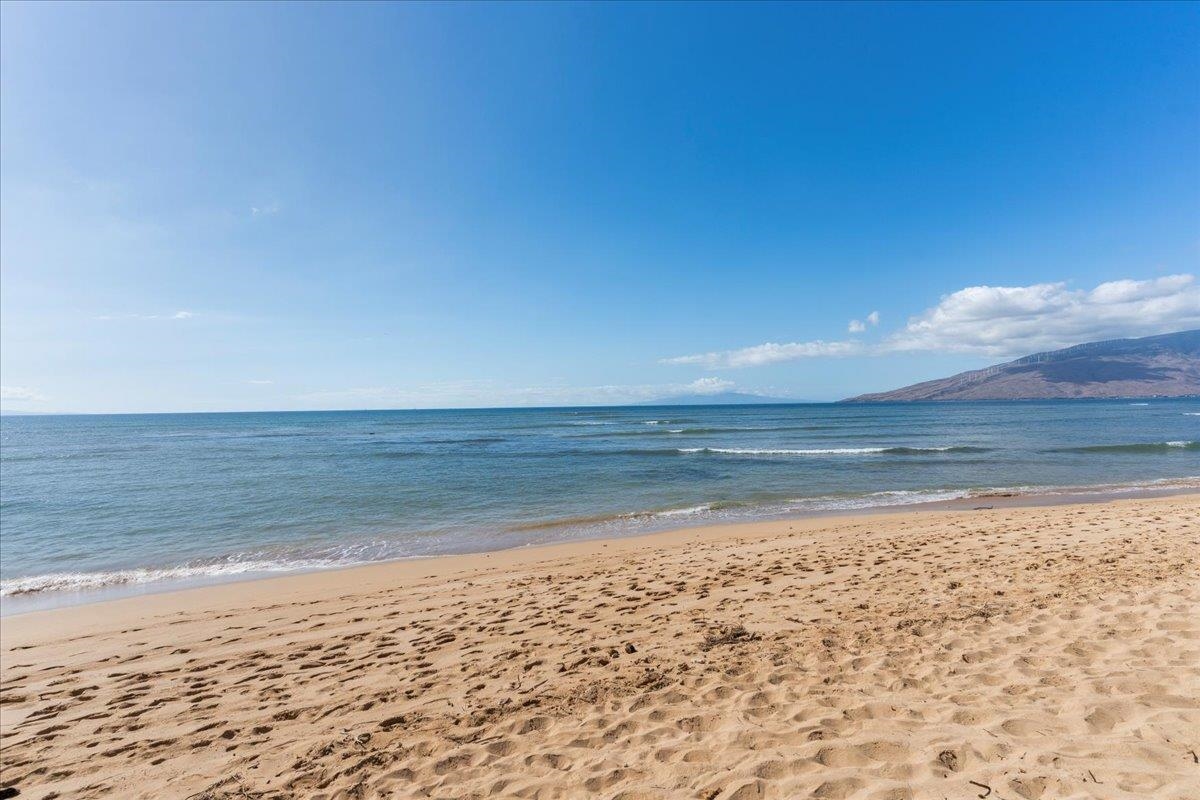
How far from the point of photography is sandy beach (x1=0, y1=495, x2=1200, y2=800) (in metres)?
3.64

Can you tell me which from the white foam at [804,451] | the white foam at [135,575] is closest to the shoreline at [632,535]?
the white foam at [135,575]

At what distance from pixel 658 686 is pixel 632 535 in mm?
9045

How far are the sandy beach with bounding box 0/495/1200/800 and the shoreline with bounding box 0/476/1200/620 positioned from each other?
1238 millimetres

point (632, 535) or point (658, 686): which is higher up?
point (658, 686)

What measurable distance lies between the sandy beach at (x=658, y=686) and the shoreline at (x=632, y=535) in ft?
4.06

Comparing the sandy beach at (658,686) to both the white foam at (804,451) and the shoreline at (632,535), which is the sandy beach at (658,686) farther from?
the white foam at (804,451)

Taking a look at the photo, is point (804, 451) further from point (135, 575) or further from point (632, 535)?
point (135, 575)

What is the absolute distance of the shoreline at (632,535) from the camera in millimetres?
10453

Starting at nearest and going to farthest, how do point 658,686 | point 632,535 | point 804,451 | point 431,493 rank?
point 658,686 → point 632,535 → point 431,493 → point 804,451

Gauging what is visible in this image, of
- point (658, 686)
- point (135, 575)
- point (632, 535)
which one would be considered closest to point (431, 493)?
point (135, 575)

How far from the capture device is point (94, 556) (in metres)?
13.3

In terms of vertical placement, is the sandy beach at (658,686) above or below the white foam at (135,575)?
above

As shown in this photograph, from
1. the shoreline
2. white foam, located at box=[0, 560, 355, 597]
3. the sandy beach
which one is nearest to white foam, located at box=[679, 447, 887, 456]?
the shoreline

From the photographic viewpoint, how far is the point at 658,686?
194 inches
